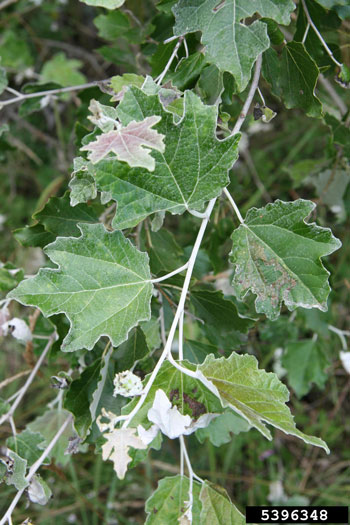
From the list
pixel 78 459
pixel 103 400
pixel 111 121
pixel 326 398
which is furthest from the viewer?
pixel 326 398

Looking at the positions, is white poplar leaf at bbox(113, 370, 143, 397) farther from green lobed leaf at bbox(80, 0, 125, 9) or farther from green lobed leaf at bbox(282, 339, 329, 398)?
green lobed leaf at bbox(282, 339, 329, 398)

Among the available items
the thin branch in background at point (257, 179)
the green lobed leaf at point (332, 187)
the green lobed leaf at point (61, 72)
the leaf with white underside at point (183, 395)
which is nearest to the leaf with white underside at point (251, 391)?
the leaf with white underside at point (183, 395)

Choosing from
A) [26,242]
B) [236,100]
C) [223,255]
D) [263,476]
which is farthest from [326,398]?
[26,242]

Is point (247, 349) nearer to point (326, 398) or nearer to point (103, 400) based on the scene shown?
point (326, 398)

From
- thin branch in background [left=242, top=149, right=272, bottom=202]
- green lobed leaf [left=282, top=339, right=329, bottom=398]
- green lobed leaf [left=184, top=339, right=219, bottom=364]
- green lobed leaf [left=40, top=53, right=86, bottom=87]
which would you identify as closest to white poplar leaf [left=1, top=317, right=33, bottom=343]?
green lobed leaf [left=184, top=339, right=219, bottom=364]

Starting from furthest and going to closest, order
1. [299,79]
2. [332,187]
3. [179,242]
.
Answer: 1. [179,242]
2. [332,187]
3. [299,79]

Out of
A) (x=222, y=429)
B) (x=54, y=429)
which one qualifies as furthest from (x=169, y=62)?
(x=54, y=429)

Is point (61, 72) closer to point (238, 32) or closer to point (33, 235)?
point (33, 235)
